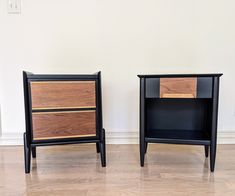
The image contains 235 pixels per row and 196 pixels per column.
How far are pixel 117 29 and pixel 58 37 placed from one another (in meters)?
0.52

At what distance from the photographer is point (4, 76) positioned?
184 centimetres

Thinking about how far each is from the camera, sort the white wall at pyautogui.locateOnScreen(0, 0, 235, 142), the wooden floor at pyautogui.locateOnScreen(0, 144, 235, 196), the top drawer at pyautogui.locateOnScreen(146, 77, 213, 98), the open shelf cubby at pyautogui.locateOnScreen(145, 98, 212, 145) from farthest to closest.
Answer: the white wall at pyautogui.locateOnScreen(0, 0, 235, 142) → the open shelf cubby at pyautogui.locateOnScreen(145, 98, 212, 145) → the top drawer at pyautogui.locateOnScreen(146, 77, 213, 98) → the wooden floor at pyautogui.locateOnScreen(0, 144, 235, 196)

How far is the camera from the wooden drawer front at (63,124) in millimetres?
1294

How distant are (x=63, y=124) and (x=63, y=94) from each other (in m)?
0.19

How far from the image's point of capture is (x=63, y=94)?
1307 millimetres

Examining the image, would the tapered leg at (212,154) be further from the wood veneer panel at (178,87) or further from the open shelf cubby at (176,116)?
the wood veneer panel at (178,87)

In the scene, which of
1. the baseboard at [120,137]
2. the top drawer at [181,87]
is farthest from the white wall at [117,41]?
the top drawer at [181,87]

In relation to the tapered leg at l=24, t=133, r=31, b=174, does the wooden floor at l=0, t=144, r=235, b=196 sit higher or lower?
lower

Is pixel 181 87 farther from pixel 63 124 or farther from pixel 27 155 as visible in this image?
pixel 27 155

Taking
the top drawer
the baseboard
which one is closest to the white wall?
the baseboard

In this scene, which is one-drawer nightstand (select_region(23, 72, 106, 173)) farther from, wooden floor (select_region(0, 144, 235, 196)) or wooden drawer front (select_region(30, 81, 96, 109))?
wooden floor (select_region(0, 144, 235, 196))

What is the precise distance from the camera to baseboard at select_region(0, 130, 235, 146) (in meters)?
1.88

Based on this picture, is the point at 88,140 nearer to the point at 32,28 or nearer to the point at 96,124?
the point at 96,124

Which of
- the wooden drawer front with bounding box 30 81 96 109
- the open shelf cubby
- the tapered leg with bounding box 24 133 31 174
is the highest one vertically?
the wooden drawer front with bounding box 30 81 96 109
